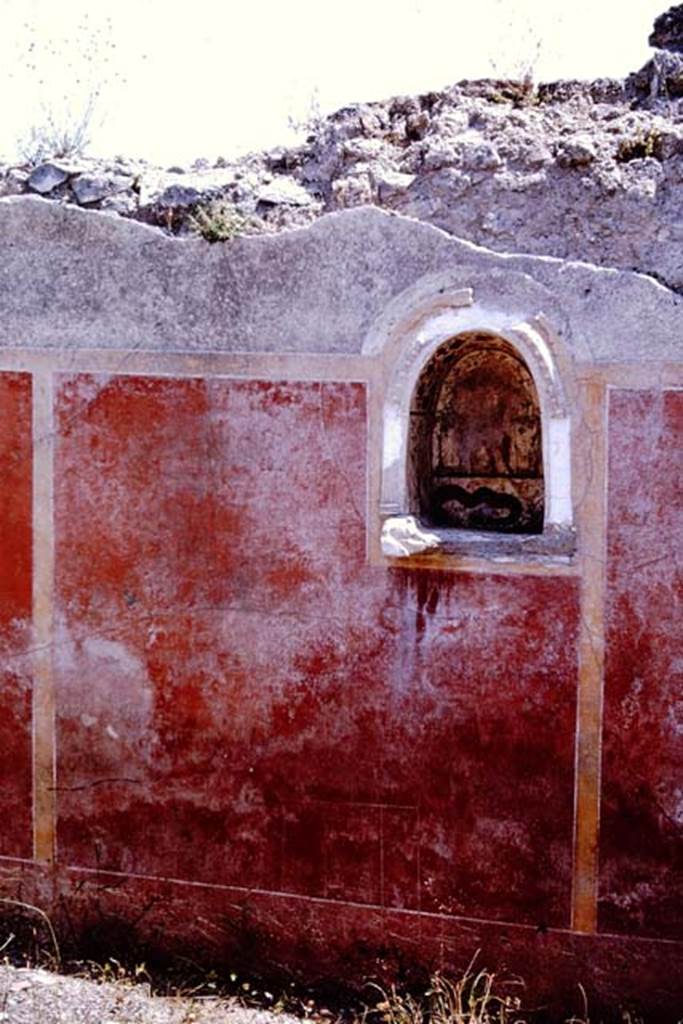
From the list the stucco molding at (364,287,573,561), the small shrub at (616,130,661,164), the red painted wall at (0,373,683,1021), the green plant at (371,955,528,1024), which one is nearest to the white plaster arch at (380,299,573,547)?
the stucco molding at (364,287,573,561)

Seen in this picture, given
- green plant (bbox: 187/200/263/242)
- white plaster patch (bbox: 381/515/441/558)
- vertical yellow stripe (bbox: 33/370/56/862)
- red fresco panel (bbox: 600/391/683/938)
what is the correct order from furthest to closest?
vertical yellow stripe (bbox: 33/370/56/862), green plant (bbox: 187/200/263/242), white plaster patch (bbox: 381/515/441/558), red fresco panel (bbox: 600/391/683/938)

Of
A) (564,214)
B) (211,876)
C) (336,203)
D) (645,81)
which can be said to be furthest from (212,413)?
(645,81)

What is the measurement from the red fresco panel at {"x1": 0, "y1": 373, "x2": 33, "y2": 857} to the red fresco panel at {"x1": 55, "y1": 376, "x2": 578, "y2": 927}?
177mm

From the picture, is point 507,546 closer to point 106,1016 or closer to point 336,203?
point 336,203

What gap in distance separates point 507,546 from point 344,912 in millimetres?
1778

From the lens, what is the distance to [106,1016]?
470cm

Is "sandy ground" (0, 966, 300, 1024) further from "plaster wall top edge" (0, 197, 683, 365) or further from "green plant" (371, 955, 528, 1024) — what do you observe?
"plaster wall top edge" (0, 197, 683, 365)

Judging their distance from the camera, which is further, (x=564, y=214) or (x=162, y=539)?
(x=162, y=539)

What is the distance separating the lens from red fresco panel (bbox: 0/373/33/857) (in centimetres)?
539

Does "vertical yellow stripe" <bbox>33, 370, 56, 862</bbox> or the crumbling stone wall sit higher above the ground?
the crumbling stone wall

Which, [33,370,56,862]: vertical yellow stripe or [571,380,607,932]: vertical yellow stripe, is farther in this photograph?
[33,370,56,862]: vertical yellow stripe

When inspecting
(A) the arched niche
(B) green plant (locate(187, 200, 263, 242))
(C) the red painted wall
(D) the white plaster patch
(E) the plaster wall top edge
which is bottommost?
(C) the red painted wall

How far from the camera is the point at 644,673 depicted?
4.67 metres

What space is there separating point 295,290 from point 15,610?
6.61ft
